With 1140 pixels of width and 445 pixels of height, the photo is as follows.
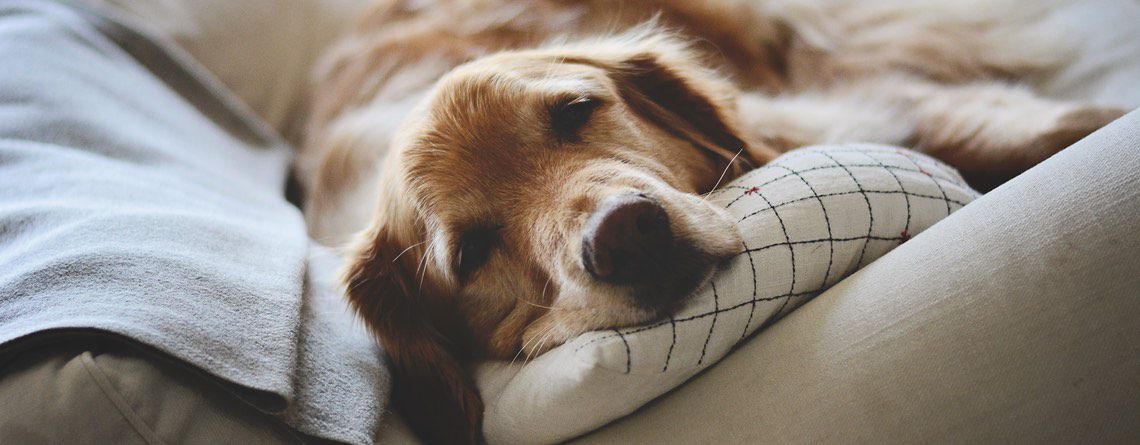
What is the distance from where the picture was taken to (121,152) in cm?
173

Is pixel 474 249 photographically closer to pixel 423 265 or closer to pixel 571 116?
pixel 423 265

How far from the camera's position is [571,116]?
1.61 meters

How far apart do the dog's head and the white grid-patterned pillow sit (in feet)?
0.23

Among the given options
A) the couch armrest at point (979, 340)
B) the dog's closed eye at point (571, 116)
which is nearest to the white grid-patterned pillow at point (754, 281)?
the couch armrest at point (979, 340)

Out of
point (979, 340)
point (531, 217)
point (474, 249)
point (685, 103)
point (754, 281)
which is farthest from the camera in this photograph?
point (685, 103)

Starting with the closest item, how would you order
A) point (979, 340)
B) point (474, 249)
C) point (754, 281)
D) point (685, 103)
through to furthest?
point (979, 340) → point (754, 281) → point (474, 249) → point (685, 103)

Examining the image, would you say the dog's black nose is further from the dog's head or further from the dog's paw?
the dog's paw

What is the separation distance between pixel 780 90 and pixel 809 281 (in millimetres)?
1441

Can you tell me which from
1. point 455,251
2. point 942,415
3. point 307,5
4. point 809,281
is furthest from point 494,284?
point 307,5

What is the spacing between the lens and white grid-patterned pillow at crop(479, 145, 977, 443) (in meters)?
1.10

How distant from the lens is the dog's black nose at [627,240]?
3.99 ft

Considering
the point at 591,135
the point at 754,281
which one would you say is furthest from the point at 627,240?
the point at 591,135

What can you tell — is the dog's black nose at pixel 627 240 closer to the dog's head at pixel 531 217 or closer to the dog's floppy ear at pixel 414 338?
the dog's head at pixel 531 217

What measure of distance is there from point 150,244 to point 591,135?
37.9 inches
